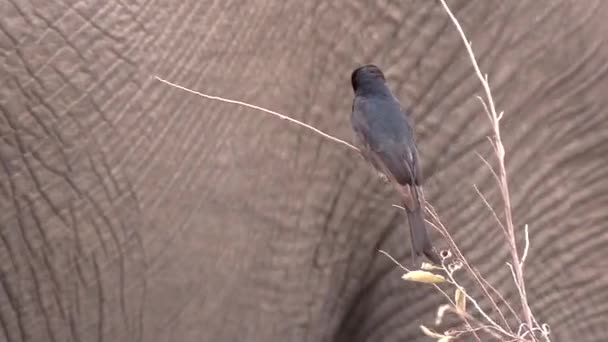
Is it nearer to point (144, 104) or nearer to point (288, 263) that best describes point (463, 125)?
point (288, 263)

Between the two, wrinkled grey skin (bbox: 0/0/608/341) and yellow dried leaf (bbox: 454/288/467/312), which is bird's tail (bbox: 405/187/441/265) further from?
wrinkled grey skin (bbox: 0/0/608/341)

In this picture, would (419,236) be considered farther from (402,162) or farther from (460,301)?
(460,301)

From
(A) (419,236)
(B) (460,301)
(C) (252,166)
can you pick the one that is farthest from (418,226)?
(C) (252,166)

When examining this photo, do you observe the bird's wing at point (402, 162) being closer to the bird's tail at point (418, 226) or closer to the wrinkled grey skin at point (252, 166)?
the bird's tail at point (418, 226)

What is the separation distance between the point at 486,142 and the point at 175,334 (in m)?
0.57

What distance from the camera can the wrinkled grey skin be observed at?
1.67 metres

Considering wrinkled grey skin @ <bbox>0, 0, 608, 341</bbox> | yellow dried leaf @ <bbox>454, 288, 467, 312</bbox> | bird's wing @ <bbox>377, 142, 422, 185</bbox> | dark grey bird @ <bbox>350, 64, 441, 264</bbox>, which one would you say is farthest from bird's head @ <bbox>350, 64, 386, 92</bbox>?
yellow dried leaf @ <bbox>454, 288, 467, 312</bbox>

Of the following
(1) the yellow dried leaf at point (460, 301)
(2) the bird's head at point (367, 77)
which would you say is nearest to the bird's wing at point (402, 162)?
(2) the bird's head at point (367, 77)

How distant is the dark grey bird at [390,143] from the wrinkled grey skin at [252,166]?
0.81 feet

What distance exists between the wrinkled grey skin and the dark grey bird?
9.8 inches

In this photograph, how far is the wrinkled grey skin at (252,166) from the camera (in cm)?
167

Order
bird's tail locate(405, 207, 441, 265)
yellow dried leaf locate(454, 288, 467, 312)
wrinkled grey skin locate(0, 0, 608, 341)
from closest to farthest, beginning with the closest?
yellow dried leaf locate(454, 288, 467, 312) → bird's tail locate(405, 207, 441, 265) → wrinkled grey skin locate(0, 0, 608, 341)

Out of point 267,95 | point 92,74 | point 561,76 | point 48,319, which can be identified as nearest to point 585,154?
point 561,76

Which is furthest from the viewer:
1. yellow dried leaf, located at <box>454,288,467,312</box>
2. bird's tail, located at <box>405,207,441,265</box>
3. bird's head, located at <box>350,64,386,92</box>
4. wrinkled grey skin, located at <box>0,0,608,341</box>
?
wrinkled grey skin, located at <box>0,0,608,341</box>
